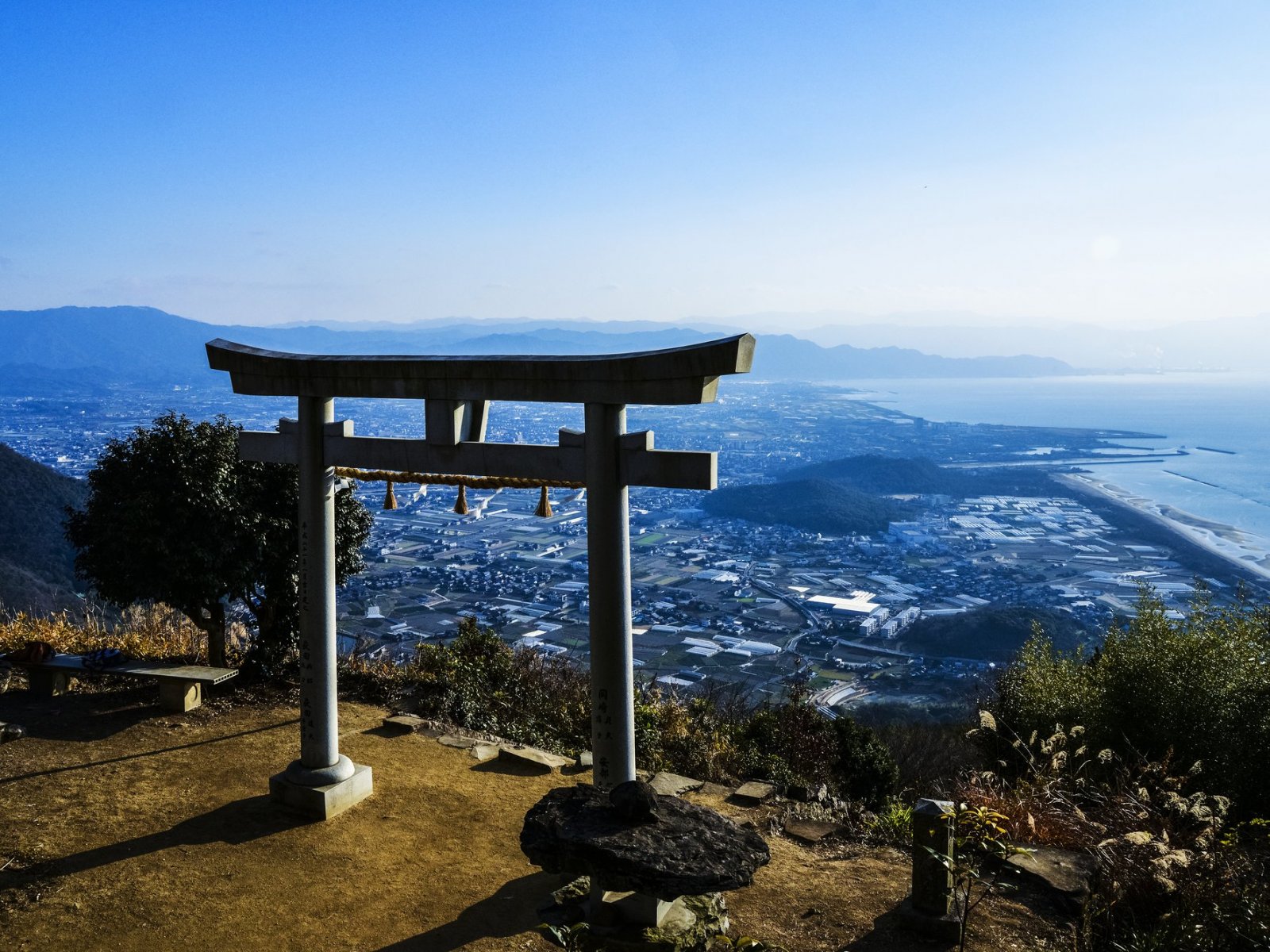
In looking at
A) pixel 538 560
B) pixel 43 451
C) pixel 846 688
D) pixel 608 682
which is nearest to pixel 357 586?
pixel 538 560

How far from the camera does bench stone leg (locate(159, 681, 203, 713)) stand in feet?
29.8

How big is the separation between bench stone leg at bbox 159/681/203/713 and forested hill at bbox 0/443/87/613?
55.6ft

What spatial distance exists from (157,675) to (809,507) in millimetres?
42563

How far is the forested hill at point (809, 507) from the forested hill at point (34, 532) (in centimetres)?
3048

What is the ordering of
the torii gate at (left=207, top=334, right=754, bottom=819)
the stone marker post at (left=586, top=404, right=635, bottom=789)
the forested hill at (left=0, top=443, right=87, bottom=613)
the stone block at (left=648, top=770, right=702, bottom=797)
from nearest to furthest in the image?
the torii gate at (left=207, top=334, right=754, bottom=819) → the stone marker post at (left=586, top=404, right=635, bottom=789) → the stone block at (left=648, top=770, right=702, bottom=797) → the forested hill at (left=0, top=443, right=87, bottom=613)

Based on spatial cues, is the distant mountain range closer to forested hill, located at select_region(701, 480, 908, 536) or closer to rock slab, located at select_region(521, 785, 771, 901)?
forested hill, located at select_region(701, 480, 908, 536)

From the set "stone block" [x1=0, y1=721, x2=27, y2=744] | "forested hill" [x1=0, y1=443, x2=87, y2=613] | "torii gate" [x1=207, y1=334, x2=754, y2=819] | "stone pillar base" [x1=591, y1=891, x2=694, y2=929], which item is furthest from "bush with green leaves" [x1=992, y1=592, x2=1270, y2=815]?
"forested hill" [x1=0, y1=443, x2=87, y2=613]

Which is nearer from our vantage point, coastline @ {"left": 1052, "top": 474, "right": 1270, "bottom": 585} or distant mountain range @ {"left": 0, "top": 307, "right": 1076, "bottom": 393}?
coastline @ {"left": 1052, "top": 474, "right": 1270, "bottom": 585}

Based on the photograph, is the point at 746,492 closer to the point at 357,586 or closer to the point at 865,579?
the point at 865,579

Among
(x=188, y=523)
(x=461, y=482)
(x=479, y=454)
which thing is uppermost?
(x=479, y=454)

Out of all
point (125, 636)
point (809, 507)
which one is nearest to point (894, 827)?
point (125, 636)

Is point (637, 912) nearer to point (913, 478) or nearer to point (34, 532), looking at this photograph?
point (34, 532)

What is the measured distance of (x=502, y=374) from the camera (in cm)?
577

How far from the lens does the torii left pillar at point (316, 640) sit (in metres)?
6.80
